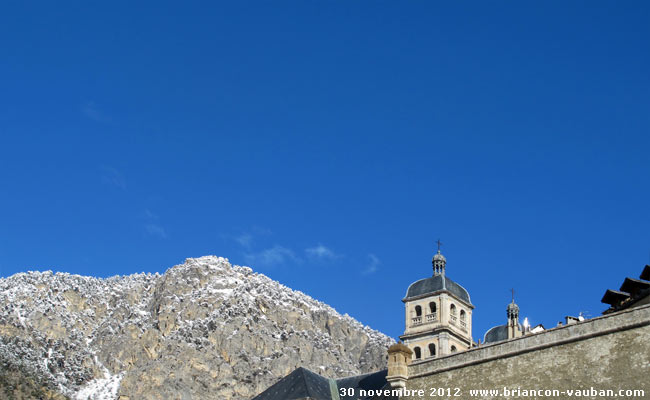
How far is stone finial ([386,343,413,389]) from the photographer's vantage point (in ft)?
106

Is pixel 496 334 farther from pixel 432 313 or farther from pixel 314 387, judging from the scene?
pixel 314 387

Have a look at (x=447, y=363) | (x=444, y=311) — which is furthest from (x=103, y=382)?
(x=447, y=363)

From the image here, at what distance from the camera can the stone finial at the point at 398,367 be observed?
32.3m

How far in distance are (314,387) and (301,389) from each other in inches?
43.8

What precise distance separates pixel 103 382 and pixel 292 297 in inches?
1685

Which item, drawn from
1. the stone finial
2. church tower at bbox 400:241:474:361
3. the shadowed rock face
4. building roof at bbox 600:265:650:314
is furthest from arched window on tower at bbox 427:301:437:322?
the shadowed rock face

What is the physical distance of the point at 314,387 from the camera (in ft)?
149

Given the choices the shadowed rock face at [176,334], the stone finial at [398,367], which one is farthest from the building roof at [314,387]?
the shadowed rock face at [176,334]

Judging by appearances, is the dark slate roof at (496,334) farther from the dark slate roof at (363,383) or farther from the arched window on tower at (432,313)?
the dark slate roof at (363,383)

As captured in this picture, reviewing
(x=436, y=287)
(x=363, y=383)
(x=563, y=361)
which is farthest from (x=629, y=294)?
(x=436, y=287)

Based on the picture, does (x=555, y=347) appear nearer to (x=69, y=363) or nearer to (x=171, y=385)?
(x=171, y=385)

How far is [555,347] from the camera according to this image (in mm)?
27797

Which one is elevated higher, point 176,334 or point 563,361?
point 176,334

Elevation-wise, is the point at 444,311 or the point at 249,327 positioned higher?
the point at 249,327
